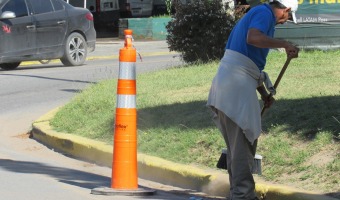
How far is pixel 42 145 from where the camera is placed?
11016mm

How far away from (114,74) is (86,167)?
794cm

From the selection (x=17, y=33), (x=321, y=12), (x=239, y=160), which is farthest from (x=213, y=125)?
(x=17, y=33)

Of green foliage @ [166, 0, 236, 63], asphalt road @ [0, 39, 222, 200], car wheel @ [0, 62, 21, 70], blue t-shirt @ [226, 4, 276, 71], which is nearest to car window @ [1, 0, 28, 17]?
asphalt road @ [0, 39, 222, 200]

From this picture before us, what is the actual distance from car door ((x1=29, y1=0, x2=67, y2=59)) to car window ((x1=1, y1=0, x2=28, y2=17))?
202mm

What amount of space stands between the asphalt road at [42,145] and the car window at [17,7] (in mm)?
1217

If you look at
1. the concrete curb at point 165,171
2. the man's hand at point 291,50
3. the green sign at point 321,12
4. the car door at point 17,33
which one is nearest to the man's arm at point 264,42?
the man's hand at point 291,50

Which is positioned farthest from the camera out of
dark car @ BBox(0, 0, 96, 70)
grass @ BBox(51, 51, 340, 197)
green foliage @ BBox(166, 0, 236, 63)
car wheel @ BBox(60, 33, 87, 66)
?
car wheel @ BBox(60, 33, 87, 66)

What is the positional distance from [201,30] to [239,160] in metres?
8.91

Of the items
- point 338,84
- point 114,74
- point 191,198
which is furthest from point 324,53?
point 191,198

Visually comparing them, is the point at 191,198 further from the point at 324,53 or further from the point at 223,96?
the point at 324,53

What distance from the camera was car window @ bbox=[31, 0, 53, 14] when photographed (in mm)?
18906

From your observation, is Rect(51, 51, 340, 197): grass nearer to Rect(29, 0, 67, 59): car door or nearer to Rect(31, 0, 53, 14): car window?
Rect(29, 0, 67, 59): car door

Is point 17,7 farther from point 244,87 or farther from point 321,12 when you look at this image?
point 244,87

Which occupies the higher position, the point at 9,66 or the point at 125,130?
the point at 125,130
